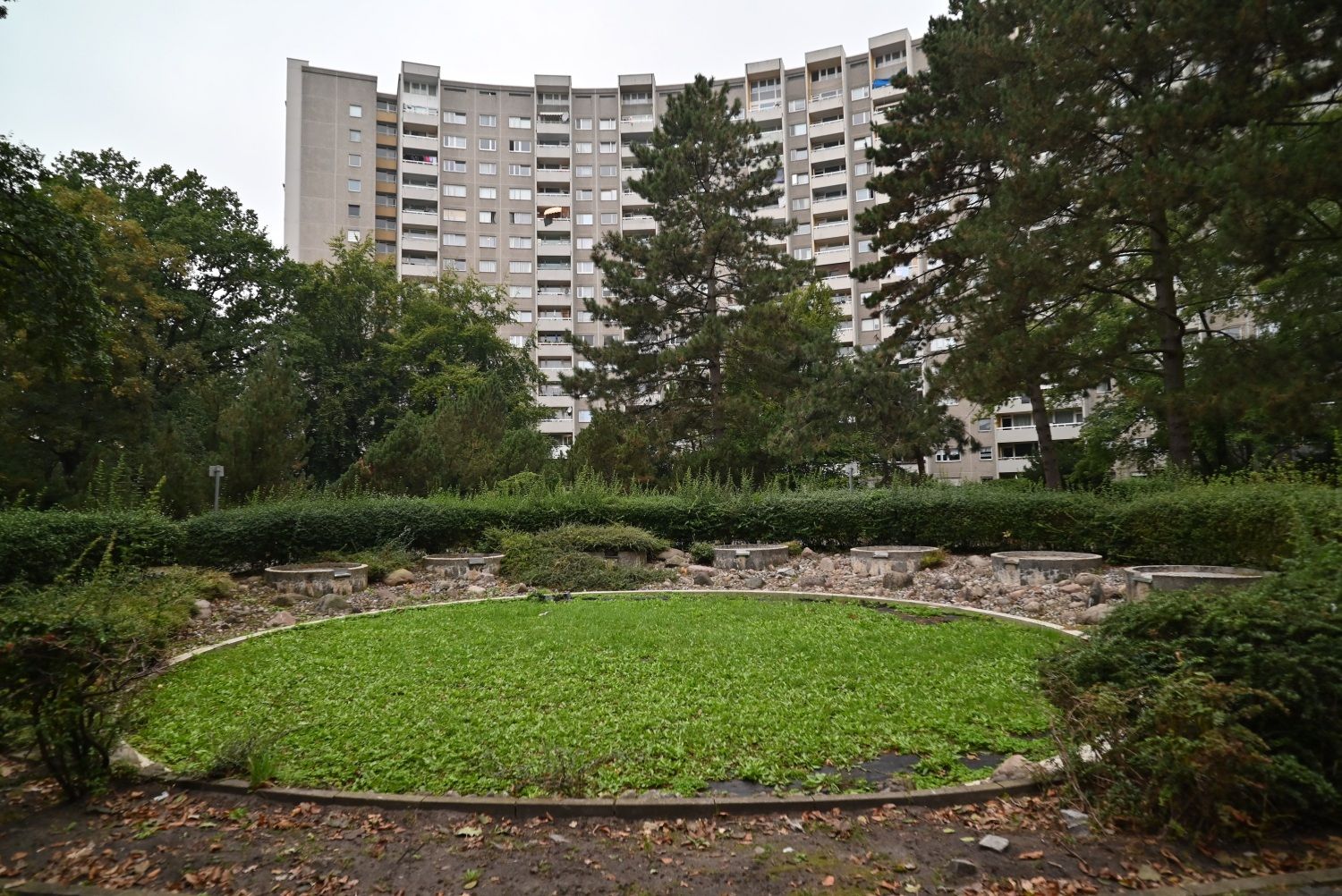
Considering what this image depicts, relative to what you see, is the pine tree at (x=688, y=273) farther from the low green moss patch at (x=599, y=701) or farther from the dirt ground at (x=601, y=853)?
the dirt ground at (x=601, y=853)

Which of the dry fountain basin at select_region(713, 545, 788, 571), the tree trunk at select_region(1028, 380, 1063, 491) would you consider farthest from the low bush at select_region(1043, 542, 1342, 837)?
the tree trunk at select_region(1028, 380, 1063, 491)

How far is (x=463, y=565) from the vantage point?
1387 cm

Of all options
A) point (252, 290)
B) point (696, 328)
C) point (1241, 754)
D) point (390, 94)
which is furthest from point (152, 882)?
point (390, 94)

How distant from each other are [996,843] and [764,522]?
42.5ft

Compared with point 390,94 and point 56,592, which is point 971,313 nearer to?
point 56,592

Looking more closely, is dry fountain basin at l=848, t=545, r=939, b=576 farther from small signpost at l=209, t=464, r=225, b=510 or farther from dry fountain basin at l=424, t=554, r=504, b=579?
small signpost at l=209, t=464, r=225, b=510

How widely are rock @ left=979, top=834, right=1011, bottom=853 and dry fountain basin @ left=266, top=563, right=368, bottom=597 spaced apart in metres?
11.2

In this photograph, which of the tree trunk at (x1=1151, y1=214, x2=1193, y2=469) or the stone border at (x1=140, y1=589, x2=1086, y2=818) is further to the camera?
the tree trunk at (x1=1151, y1=214, x2=1193, y2=469)

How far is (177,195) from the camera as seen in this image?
30.9m

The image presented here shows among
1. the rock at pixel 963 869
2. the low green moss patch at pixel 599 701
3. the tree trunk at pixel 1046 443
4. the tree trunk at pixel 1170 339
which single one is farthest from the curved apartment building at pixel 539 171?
the rock at pixel 963 869

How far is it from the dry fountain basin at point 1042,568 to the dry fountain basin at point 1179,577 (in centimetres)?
116

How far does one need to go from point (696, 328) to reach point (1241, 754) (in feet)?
82.2

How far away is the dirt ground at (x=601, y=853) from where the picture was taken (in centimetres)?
309

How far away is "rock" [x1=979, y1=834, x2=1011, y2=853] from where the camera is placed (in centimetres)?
332
